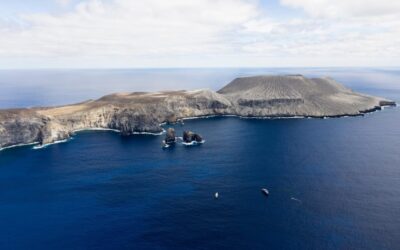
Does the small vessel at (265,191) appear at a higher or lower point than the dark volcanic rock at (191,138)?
lower

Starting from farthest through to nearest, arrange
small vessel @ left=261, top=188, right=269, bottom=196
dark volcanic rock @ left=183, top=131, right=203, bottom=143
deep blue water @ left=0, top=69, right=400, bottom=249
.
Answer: dark volcanic rock @ left=183, top=131, right=203, bottom=143 → small vessel @ left=261, top=188, right=269, bottom=196 → deep blue water @ left=0, top=69, right=400, bottom=249

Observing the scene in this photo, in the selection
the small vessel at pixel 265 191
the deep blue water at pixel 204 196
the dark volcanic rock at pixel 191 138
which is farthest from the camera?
the dark volcanic rock at pixel 191 138

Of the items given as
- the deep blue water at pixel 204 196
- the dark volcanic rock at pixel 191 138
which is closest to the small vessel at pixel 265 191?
the deep blue water at pixel 204 196

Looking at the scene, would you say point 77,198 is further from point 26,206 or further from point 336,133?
point 336,133

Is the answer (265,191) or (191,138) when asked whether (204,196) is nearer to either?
(265,191)

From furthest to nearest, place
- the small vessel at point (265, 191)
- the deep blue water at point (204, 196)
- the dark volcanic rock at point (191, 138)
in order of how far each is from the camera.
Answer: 1. the dark volcanic rock at point (191, 138)
2. the small vessel at point (265, 191)
3. the deep blue water at point (204, 196)

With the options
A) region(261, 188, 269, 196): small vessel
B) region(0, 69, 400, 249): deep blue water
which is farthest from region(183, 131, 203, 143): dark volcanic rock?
region(261, 188, 269, 196): small vessel

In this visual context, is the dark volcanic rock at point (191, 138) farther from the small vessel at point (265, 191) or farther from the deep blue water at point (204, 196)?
the small vessel at point (265, 191)

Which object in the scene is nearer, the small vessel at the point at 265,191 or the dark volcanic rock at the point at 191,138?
the small vessel at the point at 265,191

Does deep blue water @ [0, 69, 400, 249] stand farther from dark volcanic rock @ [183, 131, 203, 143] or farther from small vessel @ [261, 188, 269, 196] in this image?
dark volcanic rock @ [183, 131, 203, 143]
